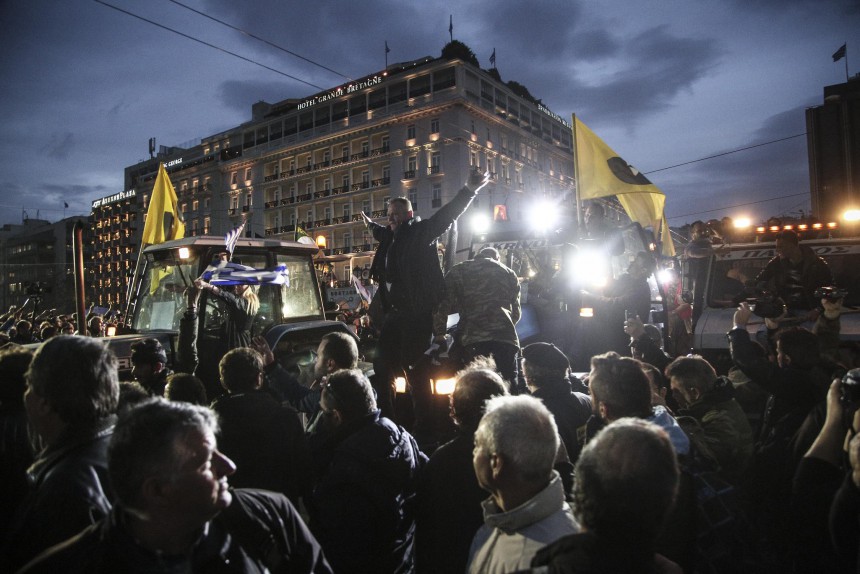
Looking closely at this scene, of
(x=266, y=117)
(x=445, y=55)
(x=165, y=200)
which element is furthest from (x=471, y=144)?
(x=165, y=200)

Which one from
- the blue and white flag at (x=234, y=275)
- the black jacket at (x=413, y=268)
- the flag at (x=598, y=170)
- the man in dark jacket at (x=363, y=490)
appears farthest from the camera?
the flag at (x=598, y=170)

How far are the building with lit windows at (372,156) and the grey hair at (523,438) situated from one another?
137 ft

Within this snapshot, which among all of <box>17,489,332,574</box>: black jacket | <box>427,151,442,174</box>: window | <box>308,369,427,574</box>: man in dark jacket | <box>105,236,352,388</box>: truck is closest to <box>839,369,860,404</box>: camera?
<box>308,369,427,574</box>: man in dark jacket

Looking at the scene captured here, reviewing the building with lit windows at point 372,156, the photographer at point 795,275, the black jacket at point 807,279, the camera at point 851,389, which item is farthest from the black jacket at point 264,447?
the building with lit windows at point 372,156

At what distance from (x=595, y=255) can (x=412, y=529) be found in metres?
7.21

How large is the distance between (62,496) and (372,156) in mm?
56603

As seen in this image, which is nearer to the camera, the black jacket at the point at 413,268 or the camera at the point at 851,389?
the camera at the point at 851,389

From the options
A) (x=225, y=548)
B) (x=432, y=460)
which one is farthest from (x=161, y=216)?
(x=225, y=548)

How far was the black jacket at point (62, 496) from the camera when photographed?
1710 millimetres

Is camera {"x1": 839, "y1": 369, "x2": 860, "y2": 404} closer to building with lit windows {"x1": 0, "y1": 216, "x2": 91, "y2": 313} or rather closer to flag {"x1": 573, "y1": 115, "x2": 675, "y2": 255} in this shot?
flag {"x1": 573, "y1": 115, "x2": 675, "y2": 255}

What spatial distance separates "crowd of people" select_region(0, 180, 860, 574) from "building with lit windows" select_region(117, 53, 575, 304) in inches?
1557

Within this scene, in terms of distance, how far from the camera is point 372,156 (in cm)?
5634

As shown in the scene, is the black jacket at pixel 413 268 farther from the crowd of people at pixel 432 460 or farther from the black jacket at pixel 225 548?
the black jacket at pixel 225 548

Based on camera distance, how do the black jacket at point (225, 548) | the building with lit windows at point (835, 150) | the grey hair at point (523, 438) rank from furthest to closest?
the building with lit windows at point (835, 150), the grey hair at point (523, 438), the black jacket at point (225, 548)
